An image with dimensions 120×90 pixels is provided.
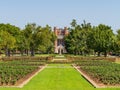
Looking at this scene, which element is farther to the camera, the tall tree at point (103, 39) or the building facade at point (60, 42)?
the building facade at point (60, 42)

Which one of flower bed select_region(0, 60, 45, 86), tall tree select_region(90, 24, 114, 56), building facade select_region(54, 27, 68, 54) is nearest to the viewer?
flower bed select_region(0, 60, 45, 86)

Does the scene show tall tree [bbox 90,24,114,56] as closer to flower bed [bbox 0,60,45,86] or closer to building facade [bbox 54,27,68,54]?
flower bed [bbox 0,60,45,86]

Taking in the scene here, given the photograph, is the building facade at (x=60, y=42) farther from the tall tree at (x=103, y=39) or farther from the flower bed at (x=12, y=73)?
the flower bed at (x=12, y=73)

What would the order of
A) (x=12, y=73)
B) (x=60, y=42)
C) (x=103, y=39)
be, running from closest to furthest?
(x=12, y=73)
(x=103, y=39)
(x=60, y=42)

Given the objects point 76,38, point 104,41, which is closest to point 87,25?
point 76,38

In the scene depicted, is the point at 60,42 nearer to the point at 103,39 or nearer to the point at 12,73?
the point at 103,39

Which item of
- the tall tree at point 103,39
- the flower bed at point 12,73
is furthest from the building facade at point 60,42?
the flower bed at point 12,73

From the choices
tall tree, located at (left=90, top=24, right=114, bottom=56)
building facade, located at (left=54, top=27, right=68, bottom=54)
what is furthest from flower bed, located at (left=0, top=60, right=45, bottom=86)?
building facade, located at (left=54, top=27, right=68, bottom=54)

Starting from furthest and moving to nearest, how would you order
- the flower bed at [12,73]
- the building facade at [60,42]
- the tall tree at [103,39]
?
the building facade at [60,42]
the tall tree at [103,39]
the flower bed at [12,73]

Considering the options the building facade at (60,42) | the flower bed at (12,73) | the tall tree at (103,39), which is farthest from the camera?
the building facade at (60,42)

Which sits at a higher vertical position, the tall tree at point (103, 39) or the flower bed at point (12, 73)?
the tall tree at point (103, 39)

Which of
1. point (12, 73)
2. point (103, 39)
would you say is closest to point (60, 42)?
point (103, 39)

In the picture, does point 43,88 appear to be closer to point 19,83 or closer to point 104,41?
→ point 19,83

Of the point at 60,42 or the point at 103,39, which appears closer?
the point at 103,39
